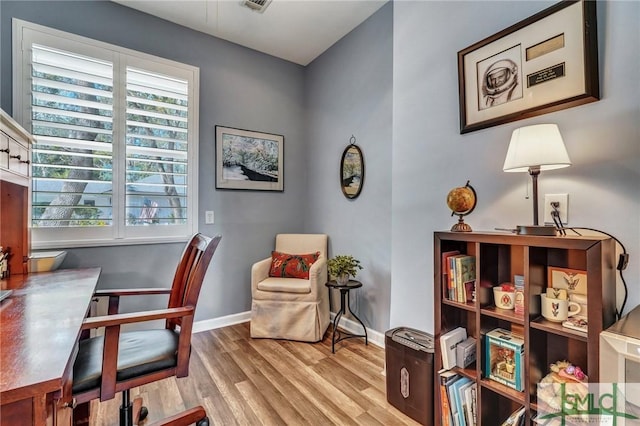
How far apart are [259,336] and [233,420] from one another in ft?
3.52

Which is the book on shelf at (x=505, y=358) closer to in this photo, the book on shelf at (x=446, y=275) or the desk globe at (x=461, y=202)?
the book on shelf at (x=446, y=275)

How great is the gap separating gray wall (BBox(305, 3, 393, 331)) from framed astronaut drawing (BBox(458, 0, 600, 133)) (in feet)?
3.08

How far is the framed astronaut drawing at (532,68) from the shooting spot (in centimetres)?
124

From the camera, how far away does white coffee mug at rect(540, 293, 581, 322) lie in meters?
1.19

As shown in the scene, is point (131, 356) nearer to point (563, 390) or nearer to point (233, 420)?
point (233, 420)

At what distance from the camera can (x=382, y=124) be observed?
8.56 ft

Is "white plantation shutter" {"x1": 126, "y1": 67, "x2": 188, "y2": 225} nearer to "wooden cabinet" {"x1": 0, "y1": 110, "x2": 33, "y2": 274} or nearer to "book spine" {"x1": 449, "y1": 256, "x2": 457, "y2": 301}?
"wooden cabinet" {"x1": 0, "y1": 110, "x2": 33, "y2": 274}

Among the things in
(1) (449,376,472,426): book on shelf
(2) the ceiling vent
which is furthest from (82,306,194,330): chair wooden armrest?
(2) the ceiling vent

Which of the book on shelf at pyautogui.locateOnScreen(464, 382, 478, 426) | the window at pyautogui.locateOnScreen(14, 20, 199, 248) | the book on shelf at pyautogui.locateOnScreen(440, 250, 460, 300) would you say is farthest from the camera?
the window at pyautogui.locateOnScreen(14, 20, 199, 248)

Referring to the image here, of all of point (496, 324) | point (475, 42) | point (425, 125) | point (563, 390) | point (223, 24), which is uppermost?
point (223, 24)

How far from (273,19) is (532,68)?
2.21 metres

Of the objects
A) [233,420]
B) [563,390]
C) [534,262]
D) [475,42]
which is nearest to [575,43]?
[475,42]

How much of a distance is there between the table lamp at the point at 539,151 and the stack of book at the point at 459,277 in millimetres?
315

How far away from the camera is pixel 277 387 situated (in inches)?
77.8
